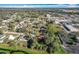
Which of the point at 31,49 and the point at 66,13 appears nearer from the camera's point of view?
the point at 31,49

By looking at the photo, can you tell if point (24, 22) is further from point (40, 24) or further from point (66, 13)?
point (66, 13)

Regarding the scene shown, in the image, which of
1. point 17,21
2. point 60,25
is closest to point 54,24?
point 60,25
